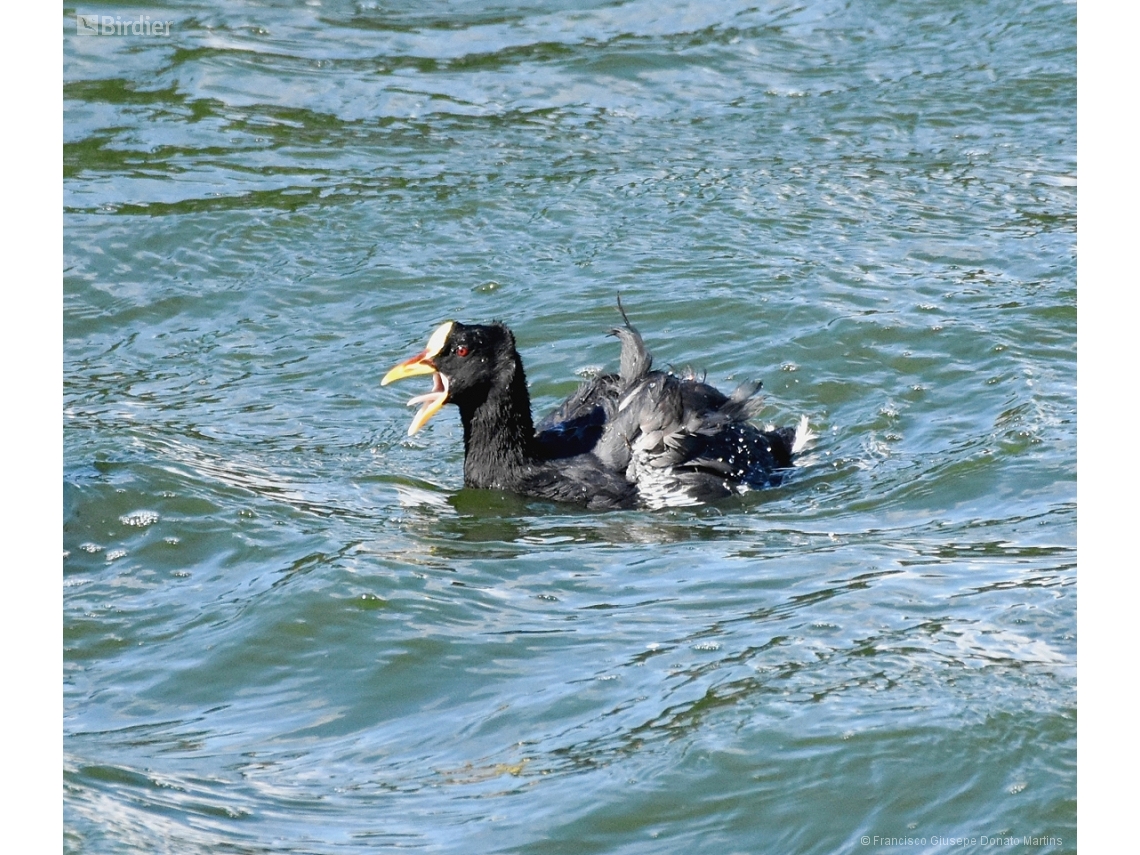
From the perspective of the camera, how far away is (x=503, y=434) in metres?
7.90

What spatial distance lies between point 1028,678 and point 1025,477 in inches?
97.8

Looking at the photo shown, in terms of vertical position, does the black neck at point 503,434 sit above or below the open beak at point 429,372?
below

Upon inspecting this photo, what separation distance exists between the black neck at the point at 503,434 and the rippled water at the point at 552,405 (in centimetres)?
34

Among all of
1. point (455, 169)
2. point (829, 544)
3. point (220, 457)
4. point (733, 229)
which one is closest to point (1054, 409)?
point (829, 544)

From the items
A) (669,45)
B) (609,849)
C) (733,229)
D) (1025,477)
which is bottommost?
(609,849)

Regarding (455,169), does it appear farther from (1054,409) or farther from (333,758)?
(333,758)

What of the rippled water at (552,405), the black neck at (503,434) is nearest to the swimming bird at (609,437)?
the black neck at (503,434)

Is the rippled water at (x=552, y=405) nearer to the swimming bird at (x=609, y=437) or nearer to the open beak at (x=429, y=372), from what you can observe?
the swimming bird at (x=609, y=437)

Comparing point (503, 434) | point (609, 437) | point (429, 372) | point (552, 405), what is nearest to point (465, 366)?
point (429, 372)

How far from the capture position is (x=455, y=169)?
1180cm

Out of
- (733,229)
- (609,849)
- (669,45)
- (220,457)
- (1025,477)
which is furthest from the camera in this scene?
(669,45)

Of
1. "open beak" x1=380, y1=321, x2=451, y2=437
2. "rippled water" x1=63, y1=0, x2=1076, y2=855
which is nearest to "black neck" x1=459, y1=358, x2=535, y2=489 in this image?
"open beak" x1=380, y1=321, x2=451, y2=437

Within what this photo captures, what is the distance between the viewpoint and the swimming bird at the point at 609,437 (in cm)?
775

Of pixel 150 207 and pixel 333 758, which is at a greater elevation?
pixel 150 207
